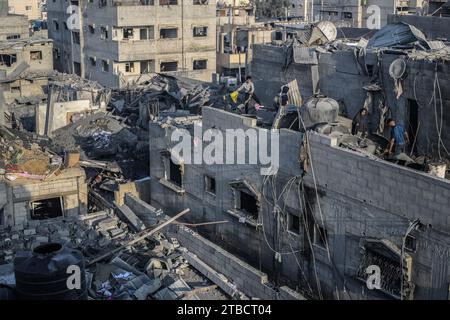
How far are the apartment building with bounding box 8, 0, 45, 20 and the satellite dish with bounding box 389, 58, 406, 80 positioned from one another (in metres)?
62.0

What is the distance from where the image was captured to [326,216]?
1548 cm

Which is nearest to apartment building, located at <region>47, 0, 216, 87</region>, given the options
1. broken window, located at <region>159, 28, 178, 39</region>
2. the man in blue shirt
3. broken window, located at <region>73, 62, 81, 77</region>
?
broken window, located at <region>159, 28, 178, 39</region>

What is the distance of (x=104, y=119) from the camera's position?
29.9 metres

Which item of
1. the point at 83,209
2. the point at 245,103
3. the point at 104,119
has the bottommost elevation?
the point at 83,209

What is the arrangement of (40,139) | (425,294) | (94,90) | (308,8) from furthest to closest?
(308,8) < (94,90) < (40,139) < (425,294)

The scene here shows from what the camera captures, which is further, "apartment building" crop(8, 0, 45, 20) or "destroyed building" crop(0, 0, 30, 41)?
"apartment building" crop(8, 0, 45, 20)

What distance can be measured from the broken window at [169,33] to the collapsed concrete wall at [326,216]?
23.4 metres

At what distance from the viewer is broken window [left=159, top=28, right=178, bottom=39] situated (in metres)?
42.7

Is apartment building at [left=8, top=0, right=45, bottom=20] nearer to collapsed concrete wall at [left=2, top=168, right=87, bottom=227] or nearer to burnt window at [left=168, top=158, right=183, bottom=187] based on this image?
collapsed concrete wall at [left=2, top=168, right=87, bottom=227]

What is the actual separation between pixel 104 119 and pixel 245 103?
1052 centimetres

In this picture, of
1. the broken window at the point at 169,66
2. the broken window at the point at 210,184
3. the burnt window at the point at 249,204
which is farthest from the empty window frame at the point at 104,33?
the burnt window at the point at 249,204

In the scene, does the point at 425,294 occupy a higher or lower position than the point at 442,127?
lower

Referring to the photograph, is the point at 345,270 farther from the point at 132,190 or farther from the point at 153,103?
the point at 153,103

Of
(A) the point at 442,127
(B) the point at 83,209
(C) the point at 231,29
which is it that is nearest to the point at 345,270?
(A) the point at 442,127
